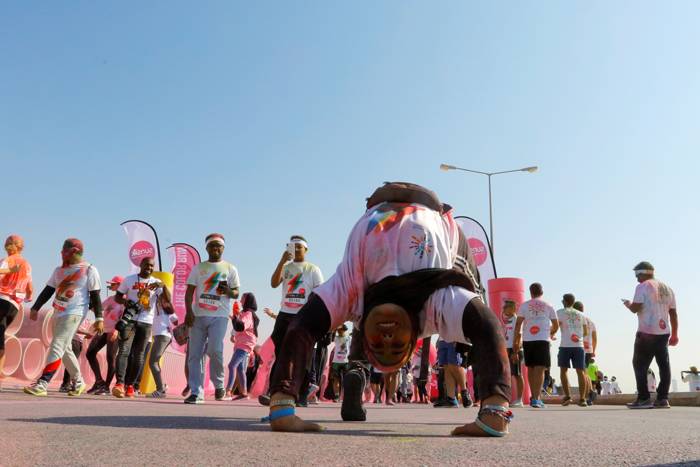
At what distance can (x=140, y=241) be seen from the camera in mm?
17641

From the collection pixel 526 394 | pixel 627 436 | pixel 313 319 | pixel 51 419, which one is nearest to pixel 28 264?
pixel 51 419

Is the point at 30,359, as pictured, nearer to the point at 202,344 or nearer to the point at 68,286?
the point at 68,286

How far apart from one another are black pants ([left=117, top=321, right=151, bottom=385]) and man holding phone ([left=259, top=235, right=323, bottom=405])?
112 inches

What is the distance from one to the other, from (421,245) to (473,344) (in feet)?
2.04

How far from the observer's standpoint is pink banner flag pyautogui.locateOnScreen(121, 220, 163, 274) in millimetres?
17328

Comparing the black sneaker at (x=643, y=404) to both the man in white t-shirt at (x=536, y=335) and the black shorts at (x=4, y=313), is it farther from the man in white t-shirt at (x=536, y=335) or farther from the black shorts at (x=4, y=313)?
the black shorts at (x=4, y=313)

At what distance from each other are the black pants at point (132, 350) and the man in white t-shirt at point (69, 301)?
0.71 meters

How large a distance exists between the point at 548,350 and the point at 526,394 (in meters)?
3.20

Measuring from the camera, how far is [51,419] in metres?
3.92

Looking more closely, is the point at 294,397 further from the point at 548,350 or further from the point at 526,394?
the point at 526,394

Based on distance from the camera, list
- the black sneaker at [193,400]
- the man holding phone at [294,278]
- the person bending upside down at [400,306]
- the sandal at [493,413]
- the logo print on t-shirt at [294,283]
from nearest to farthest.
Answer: the sandal at [493,413]
the person bending upside down at [400,306]
the man holding phone at [294,278]
the logo print on t-shirt at [294,283]
the black sneaker at [193,400]

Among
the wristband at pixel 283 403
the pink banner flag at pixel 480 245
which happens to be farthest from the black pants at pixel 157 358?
the pink banner flag at pixel 480 245

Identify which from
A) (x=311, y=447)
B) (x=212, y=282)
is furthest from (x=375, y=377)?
(x=311, y=447)

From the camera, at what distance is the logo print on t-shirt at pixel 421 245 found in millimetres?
3627
